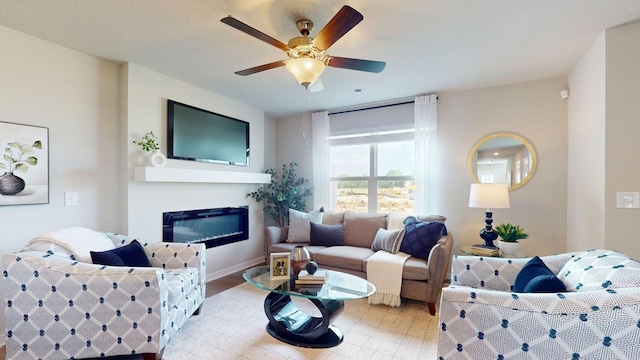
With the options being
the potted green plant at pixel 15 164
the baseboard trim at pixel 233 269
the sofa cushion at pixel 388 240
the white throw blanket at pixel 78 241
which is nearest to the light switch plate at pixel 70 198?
the potted green plant at pixel 15 164

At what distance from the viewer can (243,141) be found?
13.9 feet

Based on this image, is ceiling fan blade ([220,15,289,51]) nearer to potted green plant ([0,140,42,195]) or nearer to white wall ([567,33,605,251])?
potted green plant ([0,140,42,195])

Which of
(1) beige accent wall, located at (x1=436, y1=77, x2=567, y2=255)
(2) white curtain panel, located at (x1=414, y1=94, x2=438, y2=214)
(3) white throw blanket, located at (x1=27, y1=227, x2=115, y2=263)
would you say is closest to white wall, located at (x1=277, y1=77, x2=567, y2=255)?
(1) beige accent wall, located at (x1=436, y1=77, x2=567, y2=255)

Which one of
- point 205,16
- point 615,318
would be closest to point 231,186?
point 205,16

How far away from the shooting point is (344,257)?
10.4 feet

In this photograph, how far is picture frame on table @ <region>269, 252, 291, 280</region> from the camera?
238 cm

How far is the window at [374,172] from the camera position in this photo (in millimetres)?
4102

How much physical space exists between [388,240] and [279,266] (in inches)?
55.7

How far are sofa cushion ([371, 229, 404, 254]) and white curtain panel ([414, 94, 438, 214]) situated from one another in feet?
2.39

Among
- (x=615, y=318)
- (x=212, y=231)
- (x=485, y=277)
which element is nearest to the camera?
(x=615, y=318)

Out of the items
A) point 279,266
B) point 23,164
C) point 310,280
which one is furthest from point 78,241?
point 310,280

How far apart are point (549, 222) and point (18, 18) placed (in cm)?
532

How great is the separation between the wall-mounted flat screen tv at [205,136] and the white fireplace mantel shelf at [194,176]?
200mm

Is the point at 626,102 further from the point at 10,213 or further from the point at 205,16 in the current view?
the point at 10,213
